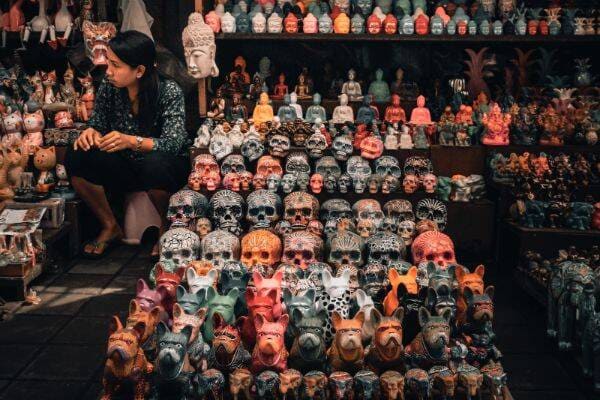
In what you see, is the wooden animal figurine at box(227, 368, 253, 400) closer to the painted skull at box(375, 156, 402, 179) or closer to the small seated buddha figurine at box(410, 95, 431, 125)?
the painted skull at box(375, 156, 402, 179)

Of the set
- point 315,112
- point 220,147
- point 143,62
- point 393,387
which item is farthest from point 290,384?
point 315,112

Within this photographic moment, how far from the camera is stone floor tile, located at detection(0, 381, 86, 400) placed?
368cm

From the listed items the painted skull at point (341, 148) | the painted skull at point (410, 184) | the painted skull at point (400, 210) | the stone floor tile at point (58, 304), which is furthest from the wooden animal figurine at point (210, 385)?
the painted skull at point (341, 148)

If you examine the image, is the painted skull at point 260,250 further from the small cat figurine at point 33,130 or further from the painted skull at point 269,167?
the small cat figurine at point 33,130

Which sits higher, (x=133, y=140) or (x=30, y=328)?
(x=133, y=140)

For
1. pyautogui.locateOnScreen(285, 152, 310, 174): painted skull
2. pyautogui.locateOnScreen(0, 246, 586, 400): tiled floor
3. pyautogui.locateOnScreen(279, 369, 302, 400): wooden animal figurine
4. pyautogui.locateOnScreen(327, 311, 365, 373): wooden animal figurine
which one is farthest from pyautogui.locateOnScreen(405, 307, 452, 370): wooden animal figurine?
pyautogui.locateOnScreen(285, 152, 310, 174): painted skull

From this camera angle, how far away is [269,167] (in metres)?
5.48

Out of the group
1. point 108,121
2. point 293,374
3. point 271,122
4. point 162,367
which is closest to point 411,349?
point 293,374

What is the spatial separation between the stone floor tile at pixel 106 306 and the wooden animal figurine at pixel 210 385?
5.72 feet

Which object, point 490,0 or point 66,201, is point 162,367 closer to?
point 66,201

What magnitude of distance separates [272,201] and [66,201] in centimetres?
193

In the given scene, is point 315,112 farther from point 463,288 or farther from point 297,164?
point 463,288

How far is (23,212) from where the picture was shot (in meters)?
5.36

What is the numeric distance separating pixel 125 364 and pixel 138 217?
125 inches
